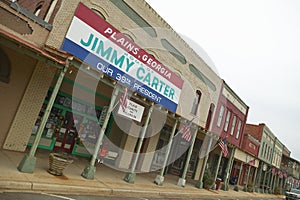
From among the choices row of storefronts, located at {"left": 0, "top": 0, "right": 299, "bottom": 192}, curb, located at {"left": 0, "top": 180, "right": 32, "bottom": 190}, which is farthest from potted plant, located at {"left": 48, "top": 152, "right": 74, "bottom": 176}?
curb, located at {"left": 0, "top": 180, "right": 32, "bottom": 190}

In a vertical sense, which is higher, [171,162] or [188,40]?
[188,40]

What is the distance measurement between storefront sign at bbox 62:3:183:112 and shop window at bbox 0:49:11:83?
219cm

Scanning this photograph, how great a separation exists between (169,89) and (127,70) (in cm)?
401

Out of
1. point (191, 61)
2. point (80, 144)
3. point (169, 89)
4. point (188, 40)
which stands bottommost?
point (80, 144)

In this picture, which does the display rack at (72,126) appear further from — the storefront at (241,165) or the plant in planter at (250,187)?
the plant in planter at (250,187)

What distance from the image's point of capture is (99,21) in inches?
433

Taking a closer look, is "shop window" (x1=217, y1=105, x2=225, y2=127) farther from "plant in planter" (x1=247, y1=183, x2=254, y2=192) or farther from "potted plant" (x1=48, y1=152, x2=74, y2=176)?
"potted plant" (x1=48, y1=152, x2=74, y2=176)

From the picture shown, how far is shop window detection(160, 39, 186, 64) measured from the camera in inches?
622

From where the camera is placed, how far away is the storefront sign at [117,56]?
33.9 feet

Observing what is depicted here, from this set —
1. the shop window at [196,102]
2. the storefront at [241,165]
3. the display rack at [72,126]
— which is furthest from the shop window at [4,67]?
the storefront at [241,165]

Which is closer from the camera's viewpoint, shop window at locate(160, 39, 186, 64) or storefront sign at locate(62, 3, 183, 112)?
storefront sign at locate(62, 3, 183, 112)

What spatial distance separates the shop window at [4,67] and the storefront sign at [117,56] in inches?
86.1

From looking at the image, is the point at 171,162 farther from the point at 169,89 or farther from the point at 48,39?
the point at 48,39

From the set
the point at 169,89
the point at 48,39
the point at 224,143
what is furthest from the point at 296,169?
the point at 48,39
